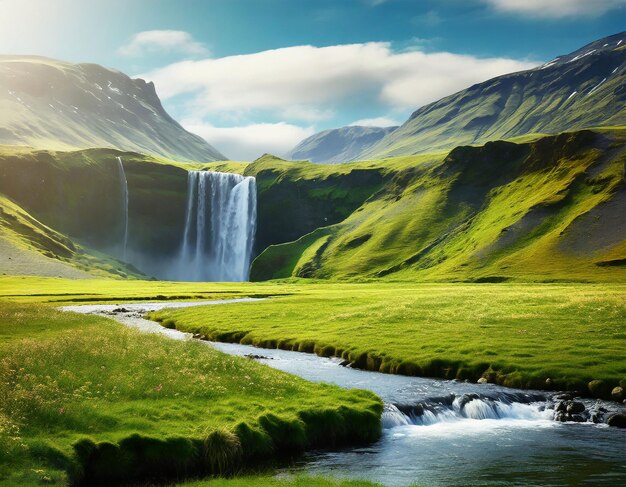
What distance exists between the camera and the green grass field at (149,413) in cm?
2095

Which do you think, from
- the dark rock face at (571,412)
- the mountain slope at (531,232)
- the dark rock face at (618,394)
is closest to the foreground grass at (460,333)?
the dark rock face at (618,394)

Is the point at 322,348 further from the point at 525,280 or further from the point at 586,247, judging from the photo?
the point at 586,247

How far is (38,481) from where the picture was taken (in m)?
18.4

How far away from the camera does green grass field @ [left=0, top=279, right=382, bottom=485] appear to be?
68.7 feet

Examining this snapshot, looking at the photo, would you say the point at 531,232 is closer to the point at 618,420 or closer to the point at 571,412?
the point at 571,412

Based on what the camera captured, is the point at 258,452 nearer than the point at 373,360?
Yes

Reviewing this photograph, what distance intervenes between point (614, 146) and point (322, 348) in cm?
15965

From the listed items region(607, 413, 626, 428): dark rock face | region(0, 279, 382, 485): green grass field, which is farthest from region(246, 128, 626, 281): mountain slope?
region(0, 279, 382, 485): green grass field

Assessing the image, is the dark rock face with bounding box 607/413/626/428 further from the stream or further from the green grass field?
the green grass field

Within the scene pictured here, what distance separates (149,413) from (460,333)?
32733 mm

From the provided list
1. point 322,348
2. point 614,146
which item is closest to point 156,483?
point 322,348

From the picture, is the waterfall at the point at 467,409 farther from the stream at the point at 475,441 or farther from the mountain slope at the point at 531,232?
the mountain slope at the point at 531,232

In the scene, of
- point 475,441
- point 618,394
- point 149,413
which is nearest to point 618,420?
point 618,394

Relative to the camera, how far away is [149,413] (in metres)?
24.5
